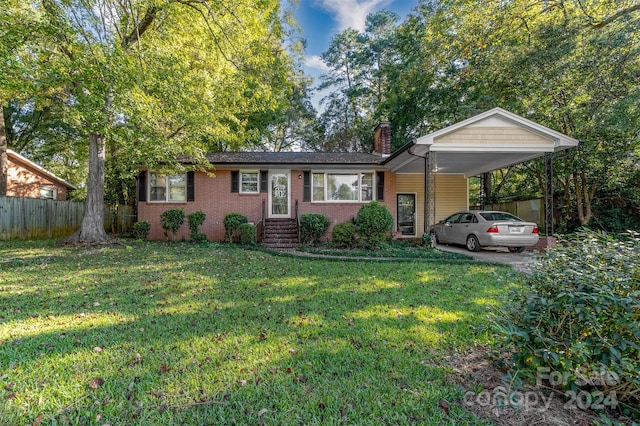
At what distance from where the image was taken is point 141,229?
11047 millimetres

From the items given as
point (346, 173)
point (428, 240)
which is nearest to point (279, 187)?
point (346, 173)

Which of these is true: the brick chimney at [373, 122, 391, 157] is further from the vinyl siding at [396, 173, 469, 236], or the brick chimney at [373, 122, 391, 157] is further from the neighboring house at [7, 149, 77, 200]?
the neighboring house at [7, 149, 77, 200]

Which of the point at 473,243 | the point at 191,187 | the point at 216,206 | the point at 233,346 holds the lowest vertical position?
the point at 233,346

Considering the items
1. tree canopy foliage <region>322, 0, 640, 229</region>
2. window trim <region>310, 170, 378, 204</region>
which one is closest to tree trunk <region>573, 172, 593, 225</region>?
tree canopy foliage <region>322, 0, 640, 229</region>

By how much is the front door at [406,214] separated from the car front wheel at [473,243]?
339 centimetres

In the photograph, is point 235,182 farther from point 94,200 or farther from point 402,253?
point 402,253

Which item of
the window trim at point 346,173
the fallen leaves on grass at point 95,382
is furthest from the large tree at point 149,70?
the fallen leaves on grass at point 95,382

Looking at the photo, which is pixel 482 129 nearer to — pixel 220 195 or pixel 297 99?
pixel 220 195

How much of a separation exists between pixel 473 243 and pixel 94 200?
13018 mm

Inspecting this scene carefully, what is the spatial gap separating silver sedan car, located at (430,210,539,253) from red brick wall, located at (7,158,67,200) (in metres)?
20.4

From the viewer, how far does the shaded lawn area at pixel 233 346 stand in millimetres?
1908

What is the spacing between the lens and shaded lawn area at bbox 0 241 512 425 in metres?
1.91

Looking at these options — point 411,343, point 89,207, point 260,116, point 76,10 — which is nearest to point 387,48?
point 260,116

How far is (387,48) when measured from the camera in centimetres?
2070
